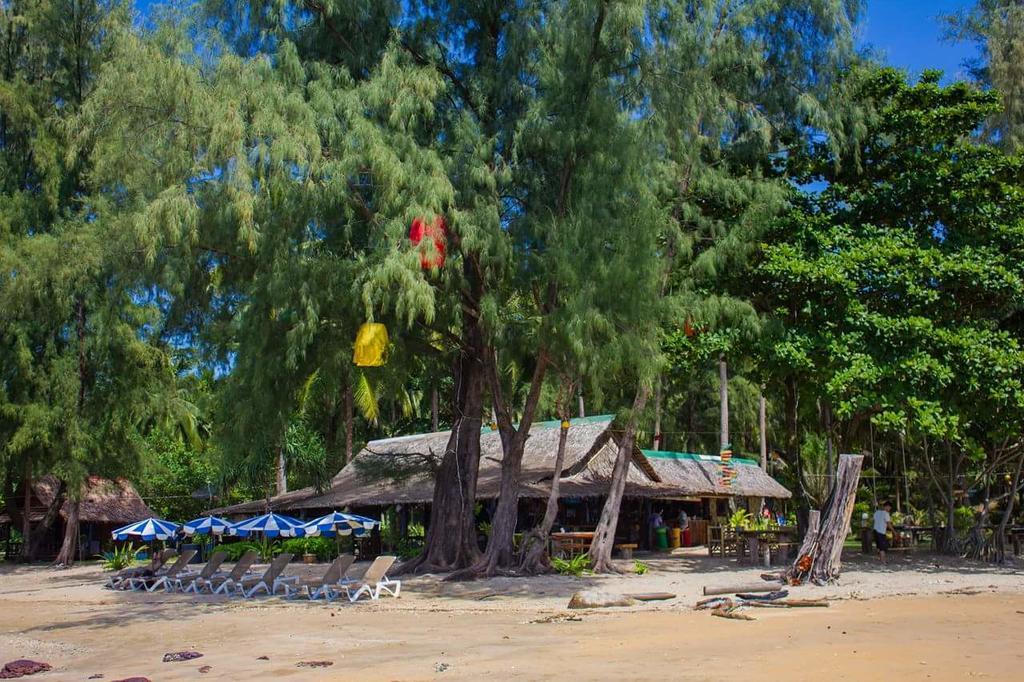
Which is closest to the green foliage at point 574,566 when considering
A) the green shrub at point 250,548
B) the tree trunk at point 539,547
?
the tree trunk at point 539,547

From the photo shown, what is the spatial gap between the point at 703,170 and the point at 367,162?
796cm

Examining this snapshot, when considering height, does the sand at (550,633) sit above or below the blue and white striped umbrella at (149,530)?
below

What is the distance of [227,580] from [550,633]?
9.45 metres

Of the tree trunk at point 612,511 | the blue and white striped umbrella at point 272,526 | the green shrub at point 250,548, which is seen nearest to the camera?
the tree trunk at point 612,511

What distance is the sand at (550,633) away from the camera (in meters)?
9.63

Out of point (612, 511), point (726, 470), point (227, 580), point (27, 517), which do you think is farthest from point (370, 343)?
point (27, 517)

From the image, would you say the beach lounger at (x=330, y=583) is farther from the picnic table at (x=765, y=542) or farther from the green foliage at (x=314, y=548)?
the green foliage at (x=314, y=548)

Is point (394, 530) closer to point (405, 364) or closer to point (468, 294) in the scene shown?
point (405, 364)

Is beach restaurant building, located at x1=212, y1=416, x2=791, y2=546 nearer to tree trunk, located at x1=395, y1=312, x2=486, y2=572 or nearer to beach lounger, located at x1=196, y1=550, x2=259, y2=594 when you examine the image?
tree trunk, located at x1=395, y1=312, x2=486, y2=572

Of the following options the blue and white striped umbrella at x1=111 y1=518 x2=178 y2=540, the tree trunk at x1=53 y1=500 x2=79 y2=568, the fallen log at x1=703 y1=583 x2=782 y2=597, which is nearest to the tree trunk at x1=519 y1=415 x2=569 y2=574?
the fallen log at x1=703 y1=583 x2=782 y2=597

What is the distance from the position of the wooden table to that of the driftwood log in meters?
6.25

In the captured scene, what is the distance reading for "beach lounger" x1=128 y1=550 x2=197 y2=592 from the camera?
21.3 metres

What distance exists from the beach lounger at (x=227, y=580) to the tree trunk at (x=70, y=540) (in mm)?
13628

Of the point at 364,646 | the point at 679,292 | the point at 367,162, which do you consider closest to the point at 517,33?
the point at 367,162
